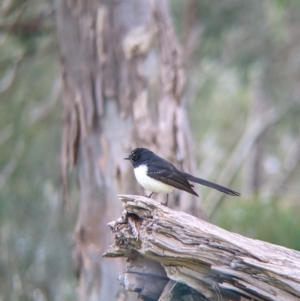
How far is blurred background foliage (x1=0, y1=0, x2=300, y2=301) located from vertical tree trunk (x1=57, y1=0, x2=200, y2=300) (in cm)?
126

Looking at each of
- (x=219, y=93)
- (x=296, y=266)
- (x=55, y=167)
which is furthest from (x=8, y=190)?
(x=219, y=93)

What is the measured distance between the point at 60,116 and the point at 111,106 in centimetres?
437

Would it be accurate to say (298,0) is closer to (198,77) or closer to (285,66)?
(285,66)

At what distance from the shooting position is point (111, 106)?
23.3 ft

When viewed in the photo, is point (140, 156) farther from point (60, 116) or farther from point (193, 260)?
point (60, 116)

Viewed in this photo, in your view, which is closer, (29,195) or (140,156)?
(140,156)

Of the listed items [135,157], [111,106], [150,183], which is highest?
[111,106]

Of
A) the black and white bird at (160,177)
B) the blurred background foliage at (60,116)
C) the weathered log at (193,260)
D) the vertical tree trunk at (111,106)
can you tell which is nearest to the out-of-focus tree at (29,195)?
the blurred background foliage at (60,116)

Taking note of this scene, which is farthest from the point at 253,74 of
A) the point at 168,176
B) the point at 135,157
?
the point at 168,176

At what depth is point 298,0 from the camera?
10875mm

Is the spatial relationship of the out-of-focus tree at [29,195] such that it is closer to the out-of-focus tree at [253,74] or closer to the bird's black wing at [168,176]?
the out-of-focus tree at [253,74]

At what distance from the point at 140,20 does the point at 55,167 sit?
4857mm

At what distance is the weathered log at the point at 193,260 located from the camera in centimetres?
336

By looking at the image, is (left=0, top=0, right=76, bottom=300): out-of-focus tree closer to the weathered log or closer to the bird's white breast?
the bird's white breast
